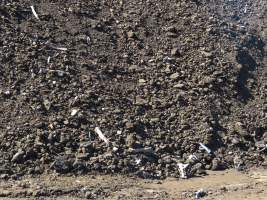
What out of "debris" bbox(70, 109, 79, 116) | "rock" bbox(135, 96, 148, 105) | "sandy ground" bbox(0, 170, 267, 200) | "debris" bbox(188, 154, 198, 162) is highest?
"rock" bbox(135, 96, 148, 105)

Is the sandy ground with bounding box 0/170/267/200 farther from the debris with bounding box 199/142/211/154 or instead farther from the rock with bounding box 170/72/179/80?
the rock with bounding box 170/72/179/80

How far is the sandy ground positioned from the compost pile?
0.17 meters

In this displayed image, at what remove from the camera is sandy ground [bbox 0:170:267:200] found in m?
7.67

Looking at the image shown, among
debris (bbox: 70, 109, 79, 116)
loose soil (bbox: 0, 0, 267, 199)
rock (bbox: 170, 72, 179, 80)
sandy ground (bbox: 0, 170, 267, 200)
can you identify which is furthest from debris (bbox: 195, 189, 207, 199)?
rock (bbox: 170, 72, 179, 80)

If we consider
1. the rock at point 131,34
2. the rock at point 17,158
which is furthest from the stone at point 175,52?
the rock at point 17,158

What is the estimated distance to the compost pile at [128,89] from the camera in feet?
27.6

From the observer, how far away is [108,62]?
980 centimetres

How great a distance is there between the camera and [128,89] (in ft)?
31.1

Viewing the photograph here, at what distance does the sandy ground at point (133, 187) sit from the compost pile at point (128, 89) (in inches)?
6.7

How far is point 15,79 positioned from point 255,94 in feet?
12.9

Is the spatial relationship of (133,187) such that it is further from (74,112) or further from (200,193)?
(74,112)

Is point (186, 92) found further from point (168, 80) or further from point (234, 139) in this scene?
point (234, 139)

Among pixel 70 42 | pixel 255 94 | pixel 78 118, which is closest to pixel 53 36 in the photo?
pixel 70 42

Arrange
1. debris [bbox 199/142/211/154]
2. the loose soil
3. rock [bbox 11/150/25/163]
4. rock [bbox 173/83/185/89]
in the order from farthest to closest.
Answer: rock [bbox 173/83/185/89]
debris [bbox 199/142/211/154]
the loose soil
rock [bbox 11/150/25/163]
